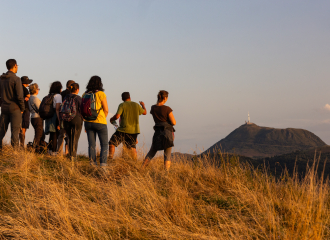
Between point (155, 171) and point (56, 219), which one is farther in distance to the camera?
point (155, 171)

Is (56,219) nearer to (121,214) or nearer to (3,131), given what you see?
(121,214)

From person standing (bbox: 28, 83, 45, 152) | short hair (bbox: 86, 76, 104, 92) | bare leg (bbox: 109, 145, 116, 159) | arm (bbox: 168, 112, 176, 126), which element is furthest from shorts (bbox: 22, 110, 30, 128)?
A: arm (bbox: 168, 112, 176, 126)

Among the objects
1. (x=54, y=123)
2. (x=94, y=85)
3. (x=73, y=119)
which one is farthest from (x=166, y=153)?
(x=54, y=123)

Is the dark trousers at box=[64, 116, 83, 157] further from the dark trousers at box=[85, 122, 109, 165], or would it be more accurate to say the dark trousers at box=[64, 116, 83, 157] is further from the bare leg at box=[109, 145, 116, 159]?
the bare leg at box=[109, 145, 116, 159]

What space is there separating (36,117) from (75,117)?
1.65 m

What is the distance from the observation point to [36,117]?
7.50 m

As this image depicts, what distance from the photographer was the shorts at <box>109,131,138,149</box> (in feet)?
24.4

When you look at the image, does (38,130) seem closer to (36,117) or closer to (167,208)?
(36,117)

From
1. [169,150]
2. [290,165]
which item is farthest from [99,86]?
[290,165]

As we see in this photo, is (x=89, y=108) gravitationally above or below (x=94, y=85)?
below

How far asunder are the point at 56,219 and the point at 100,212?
54 cm

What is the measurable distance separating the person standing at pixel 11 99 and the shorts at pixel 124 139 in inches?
87.0

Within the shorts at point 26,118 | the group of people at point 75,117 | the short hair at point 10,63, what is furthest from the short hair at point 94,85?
the shorts at point 26,118

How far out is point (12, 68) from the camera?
6688mm
